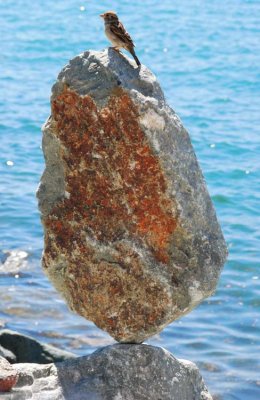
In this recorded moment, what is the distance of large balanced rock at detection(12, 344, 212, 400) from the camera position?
269 inches

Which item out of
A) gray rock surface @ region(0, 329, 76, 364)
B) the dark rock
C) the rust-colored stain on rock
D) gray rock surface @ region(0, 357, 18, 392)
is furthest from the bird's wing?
gray rock surface @ region(0, 329, 76, 364)

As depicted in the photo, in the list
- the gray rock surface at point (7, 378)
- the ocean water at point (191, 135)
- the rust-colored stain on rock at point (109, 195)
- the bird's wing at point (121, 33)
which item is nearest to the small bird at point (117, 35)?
the bird's wing at point (121, 33)

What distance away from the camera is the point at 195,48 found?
2698 cm

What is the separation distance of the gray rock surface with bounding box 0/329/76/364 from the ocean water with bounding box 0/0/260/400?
1.25 m

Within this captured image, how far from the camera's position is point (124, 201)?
6.81m

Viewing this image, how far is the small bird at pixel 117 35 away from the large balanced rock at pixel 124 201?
0.14 metres

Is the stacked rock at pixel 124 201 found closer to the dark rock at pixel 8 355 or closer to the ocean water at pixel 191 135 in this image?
the dark rock at pixel 8 355

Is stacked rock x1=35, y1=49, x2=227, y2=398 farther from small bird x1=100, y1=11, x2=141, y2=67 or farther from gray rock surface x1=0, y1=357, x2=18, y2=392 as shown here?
gray rock surface x1=0, y1=357, x2=18, y2=392

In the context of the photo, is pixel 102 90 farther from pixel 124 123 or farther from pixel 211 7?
pixel 211 7

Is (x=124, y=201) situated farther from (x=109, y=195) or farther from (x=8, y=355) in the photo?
(x=8, y=355)

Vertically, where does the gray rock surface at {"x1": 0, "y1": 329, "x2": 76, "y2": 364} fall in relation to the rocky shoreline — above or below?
below

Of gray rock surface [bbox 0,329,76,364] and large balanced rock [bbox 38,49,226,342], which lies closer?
large balanced rock [bbox 38,49,226,342]

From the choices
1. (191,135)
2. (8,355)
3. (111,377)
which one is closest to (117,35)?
(111,377)

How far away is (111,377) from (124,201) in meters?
1.19
